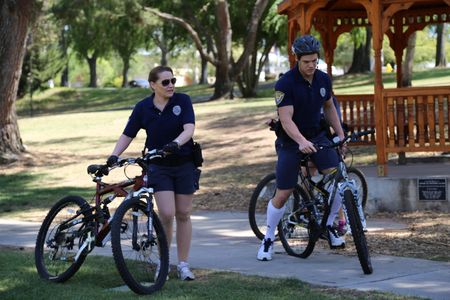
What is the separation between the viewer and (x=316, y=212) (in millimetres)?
8281

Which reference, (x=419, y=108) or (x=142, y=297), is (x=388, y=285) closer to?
(x=142, y=297)

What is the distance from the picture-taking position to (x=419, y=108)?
40.3 ft

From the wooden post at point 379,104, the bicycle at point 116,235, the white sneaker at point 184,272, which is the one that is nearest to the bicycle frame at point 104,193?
the bicycle at point 116,235

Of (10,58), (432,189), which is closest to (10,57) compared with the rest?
(10,58)

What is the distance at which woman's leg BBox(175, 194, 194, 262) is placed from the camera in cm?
752

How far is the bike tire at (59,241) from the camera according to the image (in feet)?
24.5

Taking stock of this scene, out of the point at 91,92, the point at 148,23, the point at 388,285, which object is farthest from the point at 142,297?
the point at 91,92

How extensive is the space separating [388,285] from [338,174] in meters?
1.26

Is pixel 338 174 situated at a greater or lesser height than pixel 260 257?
greater

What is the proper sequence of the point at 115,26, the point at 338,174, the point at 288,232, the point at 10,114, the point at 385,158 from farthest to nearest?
the point at 115,26 → the point at 10,114 → the point at 385,158 → the point at 288,232 → the point at 338,174

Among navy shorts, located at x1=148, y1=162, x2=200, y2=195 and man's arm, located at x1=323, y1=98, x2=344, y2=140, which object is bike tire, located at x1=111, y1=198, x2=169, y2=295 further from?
man's arm, located at x1=323, y1=98, x2=344, y2=140

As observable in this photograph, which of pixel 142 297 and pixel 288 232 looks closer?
pixel 142 297

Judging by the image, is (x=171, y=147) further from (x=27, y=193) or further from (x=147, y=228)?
(x=27, y=193)

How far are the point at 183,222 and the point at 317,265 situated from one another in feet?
4.32
